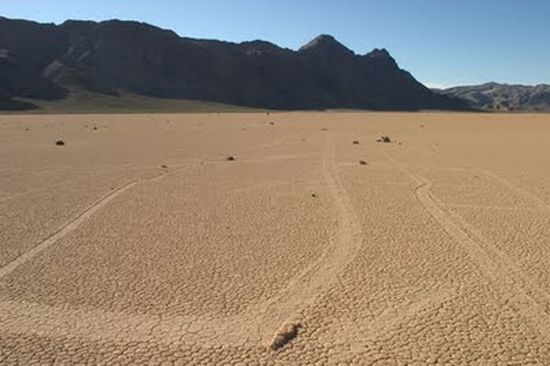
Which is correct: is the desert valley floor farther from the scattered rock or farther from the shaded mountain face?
the shaded mountain face

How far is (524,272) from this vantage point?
7648 millimetres

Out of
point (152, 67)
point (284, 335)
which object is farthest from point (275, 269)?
point (152, 67)

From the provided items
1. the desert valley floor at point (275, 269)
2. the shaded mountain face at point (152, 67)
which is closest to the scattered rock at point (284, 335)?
the desert valley floor at point (275, 269)

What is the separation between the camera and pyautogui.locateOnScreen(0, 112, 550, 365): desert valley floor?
5676mm

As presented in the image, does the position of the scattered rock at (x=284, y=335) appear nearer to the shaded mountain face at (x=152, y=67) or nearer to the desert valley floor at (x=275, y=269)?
the desert valley floor at (x=275, y=269)

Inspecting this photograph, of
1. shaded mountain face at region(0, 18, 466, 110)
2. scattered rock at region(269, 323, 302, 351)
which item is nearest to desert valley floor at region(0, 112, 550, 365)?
scattered rock at region(269, 323, 302, 351)

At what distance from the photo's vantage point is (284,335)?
578cm

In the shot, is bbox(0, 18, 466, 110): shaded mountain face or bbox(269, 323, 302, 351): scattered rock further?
bbox(0, 18, 466, 110): shaded mountain face

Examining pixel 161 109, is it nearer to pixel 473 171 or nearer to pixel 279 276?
pixel 473 171

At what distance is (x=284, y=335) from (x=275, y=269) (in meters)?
2.16

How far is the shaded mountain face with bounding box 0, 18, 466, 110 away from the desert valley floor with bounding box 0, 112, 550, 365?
124m

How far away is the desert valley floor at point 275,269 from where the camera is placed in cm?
568

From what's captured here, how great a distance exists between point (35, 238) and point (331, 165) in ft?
34.9

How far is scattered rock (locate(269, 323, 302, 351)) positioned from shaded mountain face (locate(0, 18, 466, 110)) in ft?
429
